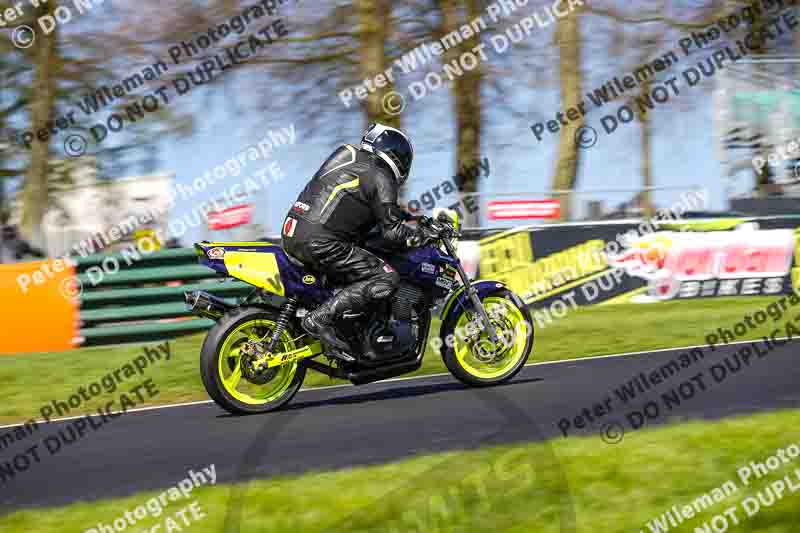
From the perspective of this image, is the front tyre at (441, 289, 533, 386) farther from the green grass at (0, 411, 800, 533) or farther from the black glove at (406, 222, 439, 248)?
the green grass at (0, 411, 800, 533)

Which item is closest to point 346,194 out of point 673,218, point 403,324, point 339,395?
point 403,324

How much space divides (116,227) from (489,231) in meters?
5.71

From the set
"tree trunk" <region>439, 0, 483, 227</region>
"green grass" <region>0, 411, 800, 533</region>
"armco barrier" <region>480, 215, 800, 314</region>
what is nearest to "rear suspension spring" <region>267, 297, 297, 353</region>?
"green grass" <region>0, 411, 800, 533</region>

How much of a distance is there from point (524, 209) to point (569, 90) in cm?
441

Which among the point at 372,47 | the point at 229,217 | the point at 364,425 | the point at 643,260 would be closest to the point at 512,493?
the point at 364,425

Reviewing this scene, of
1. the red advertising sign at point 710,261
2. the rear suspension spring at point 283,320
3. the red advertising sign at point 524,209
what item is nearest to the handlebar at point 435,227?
the rear suspension spring at point 283,320

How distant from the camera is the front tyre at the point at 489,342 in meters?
7.96

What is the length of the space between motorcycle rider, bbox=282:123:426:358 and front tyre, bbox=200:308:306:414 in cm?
30

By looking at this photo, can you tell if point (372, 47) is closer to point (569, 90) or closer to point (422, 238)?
point (569, 90)

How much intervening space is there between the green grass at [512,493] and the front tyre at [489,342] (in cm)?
208

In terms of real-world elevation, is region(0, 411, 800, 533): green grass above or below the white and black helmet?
below

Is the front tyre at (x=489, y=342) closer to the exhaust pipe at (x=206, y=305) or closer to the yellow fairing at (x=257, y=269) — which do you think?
the yellow fairing at (x=257, y=269)

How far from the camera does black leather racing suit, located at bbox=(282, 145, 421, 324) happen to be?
733 cm

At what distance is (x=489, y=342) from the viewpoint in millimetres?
8008
